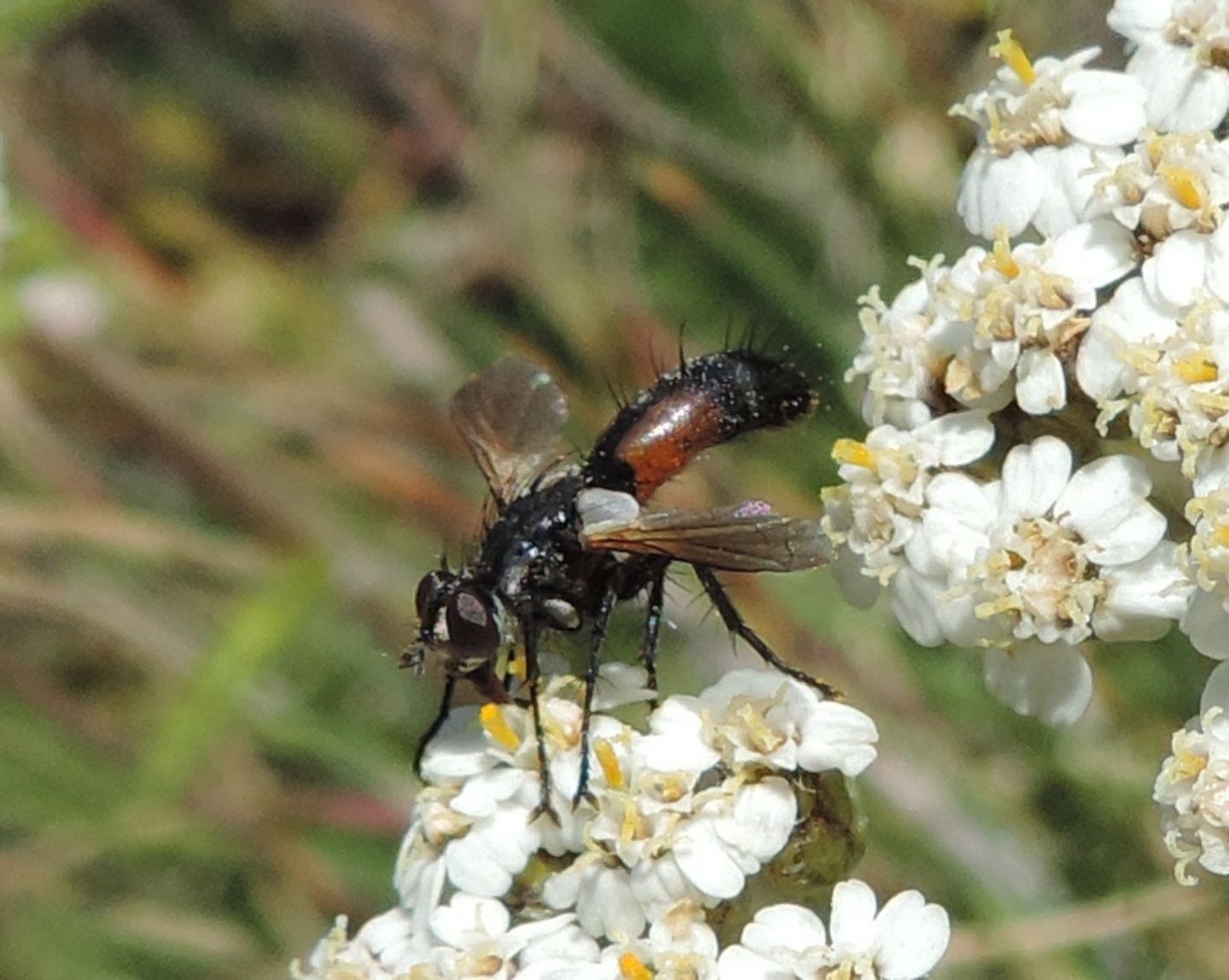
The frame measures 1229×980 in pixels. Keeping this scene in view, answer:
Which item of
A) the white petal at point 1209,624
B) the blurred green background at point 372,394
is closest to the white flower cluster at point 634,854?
the white petal at point 1209,624

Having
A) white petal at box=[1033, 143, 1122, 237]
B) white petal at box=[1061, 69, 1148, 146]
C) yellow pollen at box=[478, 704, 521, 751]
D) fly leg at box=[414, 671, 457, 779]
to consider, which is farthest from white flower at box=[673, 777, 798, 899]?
white petal at box=[1061, 69, 1148, 146]

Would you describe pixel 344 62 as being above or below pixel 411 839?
above

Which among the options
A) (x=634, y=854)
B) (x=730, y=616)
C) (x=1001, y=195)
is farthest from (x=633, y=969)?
(x=1001, y=195)

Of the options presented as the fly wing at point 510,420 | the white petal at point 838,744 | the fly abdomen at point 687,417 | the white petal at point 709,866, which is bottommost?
the white petal at point 709,866

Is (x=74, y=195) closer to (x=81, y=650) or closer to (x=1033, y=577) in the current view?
(x=81, y=650)

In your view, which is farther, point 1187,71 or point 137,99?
point 137,99

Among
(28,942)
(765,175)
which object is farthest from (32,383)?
(765,175)

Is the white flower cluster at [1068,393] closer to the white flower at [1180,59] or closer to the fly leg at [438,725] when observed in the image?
the white flower at [1180,59]
